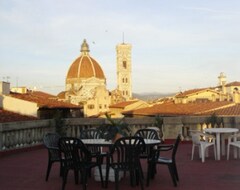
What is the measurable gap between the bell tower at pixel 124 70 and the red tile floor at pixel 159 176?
126998 mm

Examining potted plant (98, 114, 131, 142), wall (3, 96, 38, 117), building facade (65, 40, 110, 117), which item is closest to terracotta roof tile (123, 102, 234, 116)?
wall (3, 96, 38, 117)

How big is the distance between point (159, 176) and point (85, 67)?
368ft

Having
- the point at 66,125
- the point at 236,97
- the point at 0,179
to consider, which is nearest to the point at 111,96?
the point at 236,97

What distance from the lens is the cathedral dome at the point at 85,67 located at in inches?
4601

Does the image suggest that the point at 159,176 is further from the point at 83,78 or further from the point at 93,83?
the point at 83,78

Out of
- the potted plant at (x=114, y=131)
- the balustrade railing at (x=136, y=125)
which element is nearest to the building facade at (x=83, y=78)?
the balustrade railing at (x=136, y=125)

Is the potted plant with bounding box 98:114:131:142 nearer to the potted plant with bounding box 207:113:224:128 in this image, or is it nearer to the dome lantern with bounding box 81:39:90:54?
the potted plant with bounding box 207:113:224:128

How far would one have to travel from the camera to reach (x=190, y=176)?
7566 mm

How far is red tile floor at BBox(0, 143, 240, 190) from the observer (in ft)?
22.0

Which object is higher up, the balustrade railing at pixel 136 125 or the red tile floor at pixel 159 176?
the balustrade railing at pixel 136 125

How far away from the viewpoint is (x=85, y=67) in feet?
389

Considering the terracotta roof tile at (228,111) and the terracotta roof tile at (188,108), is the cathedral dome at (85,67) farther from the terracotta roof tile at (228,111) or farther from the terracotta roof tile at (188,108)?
the terracotta roof tile at (228,111)

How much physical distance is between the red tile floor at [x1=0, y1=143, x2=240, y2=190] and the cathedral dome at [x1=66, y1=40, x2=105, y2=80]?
350 ft

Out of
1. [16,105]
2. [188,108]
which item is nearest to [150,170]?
[16,105]
